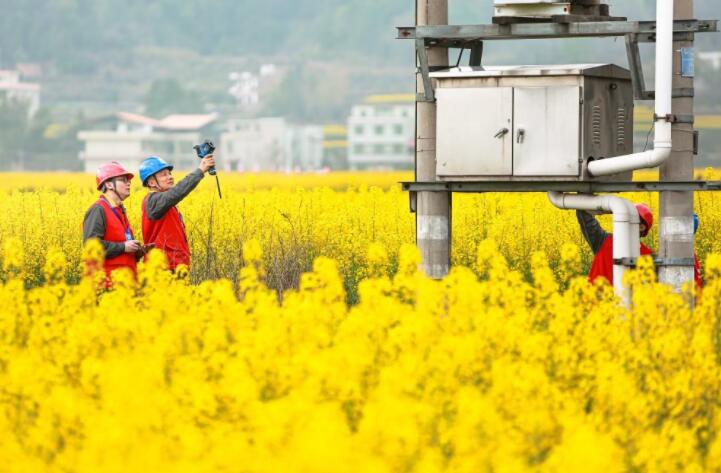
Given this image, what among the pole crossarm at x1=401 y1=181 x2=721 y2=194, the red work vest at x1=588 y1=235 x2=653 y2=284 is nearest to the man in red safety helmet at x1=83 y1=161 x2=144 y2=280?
the pole crossarm at x1=401 y1=181 x2=721 y2=194

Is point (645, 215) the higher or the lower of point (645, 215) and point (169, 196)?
the lower

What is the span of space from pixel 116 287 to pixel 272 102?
439ft

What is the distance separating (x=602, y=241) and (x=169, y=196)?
10.4ft

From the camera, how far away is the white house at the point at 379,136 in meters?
131

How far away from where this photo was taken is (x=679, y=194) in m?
10.4

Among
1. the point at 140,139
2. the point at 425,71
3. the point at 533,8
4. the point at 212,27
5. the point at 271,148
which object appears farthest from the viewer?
the point at 212,27

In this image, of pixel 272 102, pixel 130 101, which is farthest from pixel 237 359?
pixel 130 101

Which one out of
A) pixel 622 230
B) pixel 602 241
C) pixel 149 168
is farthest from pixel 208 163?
pixel 602 241

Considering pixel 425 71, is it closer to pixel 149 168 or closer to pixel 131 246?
pixel 149 168

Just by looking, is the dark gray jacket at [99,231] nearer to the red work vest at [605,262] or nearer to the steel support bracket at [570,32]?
the steel support bracket at [570,32]

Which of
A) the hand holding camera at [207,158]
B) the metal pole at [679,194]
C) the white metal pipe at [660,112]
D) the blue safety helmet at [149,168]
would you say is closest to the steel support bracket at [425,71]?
the white metal pipe at [660,112]

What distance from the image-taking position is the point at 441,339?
7219 mm

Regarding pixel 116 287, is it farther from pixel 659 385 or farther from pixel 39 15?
pixel 39 15

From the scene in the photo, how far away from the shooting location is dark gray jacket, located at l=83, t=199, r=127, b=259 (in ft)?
32.2
